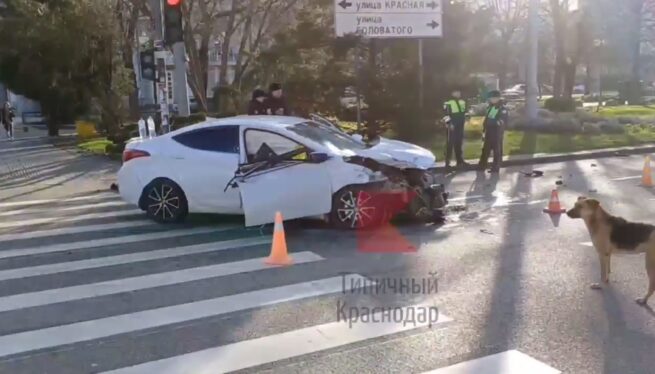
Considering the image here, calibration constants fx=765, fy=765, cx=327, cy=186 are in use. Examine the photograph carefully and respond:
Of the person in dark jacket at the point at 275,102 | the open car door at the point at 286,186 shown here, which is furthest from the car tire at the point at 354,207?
the person in dark jacket at the point at 275,102

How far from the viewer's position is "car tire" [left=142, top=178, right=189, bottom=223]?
418 inches

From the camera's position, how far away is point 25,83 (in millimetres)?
32562

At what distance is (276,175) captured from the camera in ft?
32.2

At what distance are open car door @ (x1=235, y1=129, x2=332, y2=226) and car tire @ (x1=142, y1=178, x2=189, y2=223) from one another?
1.07 metres

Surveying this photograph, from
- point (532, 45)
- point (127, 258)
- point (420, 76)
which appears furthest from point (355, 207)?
point (532, 45)

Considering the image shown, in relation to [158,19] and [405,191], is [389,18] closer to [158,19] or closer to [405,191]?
[158,19]

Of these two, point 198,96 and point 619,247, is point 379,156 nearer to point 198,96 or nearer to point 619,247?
point 619,247

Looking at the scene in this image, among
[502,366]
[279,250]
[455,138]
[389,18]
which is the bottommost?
[502,366]

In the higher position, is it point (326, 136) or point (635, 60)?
point (635, 60)

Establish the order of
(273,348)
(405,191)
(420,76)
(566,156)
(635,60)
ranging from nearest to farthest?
(273,348)
(405,191)
(566,156)
(420,76)
(635,60)

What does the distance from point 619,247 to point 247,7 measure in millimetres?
28489

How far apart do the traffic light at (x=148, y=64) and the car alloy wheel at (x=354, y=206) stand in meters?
7.68

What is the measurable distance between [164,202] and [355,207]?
108 inches

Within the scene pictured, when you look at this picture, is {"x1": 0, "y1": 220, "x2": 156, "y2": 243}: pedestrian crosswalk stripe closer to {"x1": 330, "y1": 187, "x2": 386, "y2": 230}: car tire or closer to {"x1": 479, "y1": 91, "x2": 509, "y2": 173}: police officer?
{"x1": 330, "y1": 187, "x2": 386, "y2": 230}: car tire
